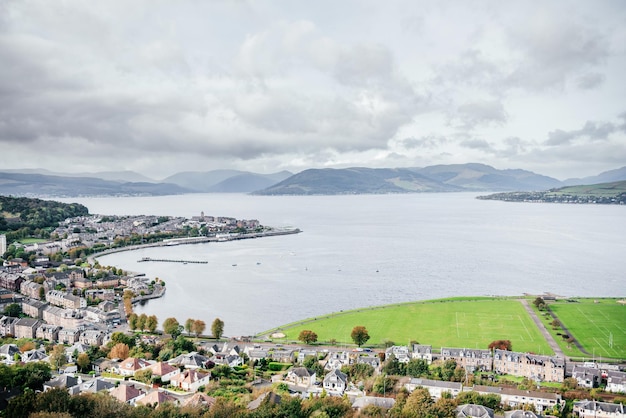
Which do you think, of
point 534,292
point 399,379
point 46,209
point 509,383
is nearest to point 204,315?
point 399,379

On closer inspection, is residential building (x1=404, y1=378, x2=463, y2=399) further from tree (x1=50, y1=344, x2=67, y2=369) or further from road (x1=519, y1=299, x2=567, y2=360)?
tree (x1=50, y1=344, x2=67, y2=369)

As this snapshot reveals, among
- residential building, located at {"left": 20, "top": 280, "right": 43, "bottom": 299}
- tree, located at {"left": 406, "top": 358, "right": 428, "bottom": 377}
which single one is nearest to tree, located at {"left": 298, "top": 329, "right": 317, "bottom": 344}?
tree, located at {"left": 406, "top": 358, "right": 428, "bottom": 377}

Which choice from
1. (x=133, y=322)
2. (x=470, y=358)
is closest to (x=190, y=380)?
(x=133, y=322)

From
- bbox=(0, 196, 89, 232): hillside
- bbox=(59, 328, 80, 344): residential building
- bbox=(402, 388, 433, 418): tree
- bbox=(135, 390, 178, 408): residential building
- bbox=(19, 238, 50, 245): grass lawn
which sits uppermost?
bbox=(0, 196, 89, 232): hillside

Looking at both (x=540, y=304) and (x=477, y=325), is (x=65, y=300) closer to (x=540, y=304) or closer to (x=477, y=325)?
(x=477, y=325)

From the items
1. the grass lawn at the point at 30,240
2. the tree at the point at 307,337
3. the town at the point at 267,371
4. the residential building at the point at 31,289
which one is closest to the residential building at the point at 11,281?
the residential building at the point at 31,289

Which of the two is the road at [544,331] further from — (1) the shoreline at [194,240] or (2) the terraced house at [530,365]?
(1) the shoreline at [194,240]
